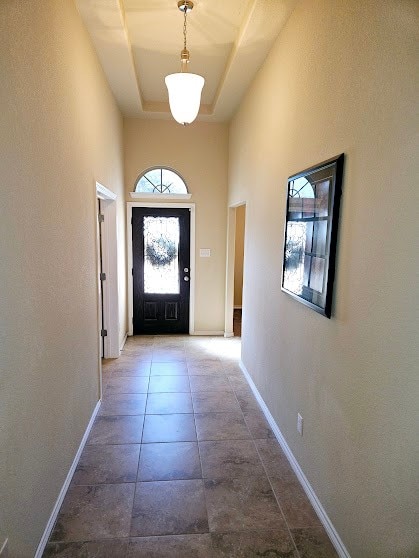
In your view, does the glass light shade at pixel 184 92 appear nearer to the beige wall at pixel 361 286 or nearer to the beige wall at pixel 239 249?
the beige wall at pixel 361 286

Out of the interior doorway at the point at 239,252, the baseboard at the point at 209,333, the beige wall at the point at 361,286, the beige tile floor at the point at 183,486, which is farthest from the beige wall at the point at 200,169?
the beige wall at the point at 361,286

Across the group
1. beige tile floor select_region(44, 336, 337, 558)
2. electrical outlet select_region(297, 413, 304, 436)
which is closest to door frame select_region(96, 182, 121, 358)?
beige tile floor select_region(44, 336, 337, 558)

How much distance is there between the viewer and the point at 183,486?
2260 mm

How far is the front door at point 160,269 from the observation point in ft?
17.4

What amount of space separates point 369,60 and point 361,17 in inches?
9.9

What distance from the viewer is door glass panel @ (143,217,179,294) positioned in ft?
17.5

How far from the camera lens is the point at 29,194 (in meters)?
1.62

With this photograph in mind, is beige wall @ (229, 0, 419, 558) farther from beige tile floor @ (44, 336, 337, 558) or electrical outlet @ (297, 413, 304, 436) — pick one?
beige tile floor @ (44, 336, 337, 558)

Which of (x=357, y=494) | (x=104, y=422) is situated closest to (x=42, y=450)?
(x=104, y=422)

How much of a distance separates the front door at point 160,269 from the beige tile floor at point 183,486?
1.90m

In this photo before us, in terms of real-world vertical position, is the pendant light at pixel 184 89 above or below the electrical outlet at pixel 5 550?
above

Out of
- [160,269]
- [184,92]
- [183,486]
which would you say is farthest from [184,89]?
[160,269]

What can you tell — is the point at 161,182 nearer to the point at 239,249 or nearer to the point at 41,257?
the point at 239,249

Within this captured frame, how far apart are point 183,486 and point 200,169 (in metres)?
4.28
